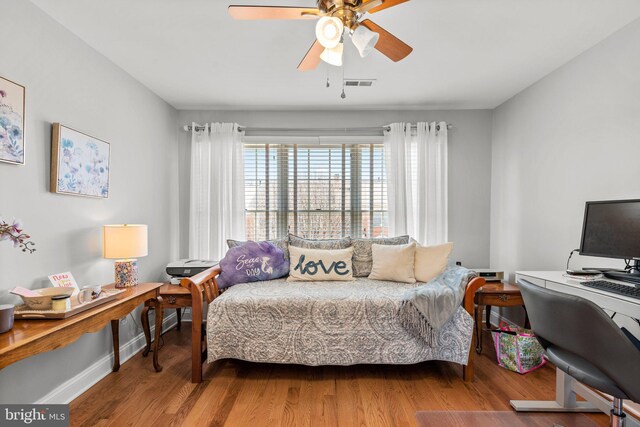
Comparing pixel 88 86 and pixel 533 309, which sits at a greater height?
pixel 88 86

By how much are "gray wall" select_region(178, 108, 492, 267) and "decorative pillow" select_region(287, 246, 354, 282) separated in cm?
149

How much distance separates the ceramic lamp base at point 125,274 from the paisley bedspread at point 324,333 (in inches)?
26.6

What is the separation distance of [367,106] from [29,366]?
356 cm

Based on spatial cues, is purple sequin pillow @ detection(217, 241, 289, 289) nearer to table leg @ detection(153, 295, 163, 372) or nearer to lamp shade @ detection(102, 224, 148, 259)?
table leg @ detection(153, 295, 163, 372)

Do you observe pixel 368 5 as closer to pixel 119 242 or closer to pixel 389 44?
pixel 389 44

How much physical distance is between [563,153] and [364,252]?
1.91m

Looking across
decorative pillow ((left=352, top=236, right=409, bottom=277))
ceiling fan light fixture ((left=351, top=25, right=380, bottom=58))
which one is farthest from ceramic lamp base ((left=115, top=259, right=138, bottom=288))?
ceiling fan light fixture ((left=351, top=25, right=380, bottom=58))

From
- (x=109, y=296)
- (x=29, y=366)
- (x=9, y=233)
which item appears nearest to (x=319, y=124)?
(x=109, y=296)

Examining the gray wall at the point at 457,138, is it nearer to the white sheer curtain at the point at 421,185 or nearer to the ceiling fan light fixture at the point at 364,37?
the white sheer curtain at the point at 421,185

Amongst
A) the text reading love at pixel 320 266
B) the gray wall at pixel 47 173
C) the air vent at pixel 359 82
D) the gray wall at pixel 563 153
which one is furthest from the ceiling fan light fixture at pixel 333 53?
the gray wall at pixel 563 153

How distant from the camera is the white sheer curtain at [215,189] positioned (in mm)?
3709

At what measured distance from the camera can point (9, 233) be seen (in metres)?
1.51

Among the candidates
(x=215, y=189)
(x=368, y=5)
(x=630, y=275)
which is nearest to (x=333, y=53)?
(x=368, y=5)

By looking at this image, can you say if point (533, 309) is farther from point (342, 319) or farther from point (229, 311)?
point (229, 311)
